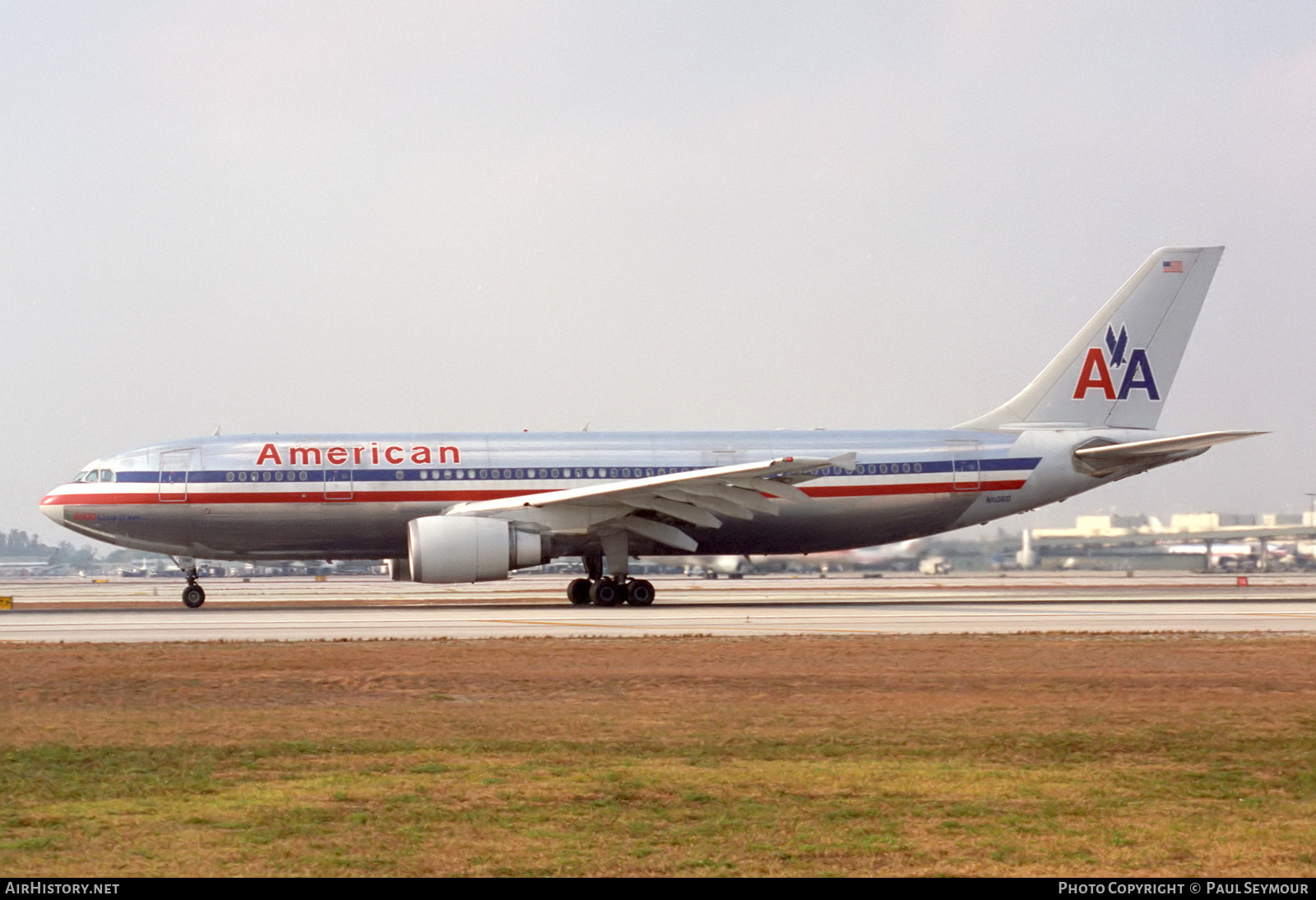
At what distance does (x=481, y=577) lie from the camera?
28.6 m

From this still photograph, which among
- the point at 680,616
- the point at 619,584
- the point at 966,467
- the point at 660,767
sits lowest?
the point at 660,767

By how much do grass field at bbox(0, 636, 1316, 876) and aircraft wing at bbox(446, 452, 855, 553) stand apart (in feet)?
37.2

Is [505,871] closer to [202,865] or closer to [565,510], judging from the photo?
[202,865]

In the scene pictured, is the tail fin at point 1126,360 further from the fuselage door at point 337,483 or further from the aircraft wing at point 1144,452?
the fuselage door at point 337,483

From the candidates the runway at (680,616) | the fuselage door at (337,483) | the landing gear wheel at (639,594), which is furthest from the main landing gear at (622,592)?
the fuselage door at (337,483)

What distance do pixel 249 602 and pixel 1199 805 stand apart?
30690mm

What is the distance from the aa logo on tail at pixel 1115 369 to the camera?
3412 cm

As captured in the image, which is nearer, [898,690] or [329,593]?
[898,690]

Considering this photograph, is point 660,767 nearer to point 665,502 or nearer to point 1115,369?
point 665,502

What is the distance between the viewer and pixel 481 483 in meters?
30.8

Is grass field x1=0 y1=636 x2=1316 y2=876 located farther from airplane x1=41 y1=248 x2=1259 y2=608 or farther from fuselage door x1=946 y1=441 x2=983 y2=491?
fuselage door x1=946 y1=441 x2=983 y2=491

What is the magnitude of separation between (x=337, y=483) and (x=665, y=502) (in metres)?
7.25

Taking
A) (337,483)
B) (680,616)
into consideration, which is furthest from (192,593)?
(680,616)
